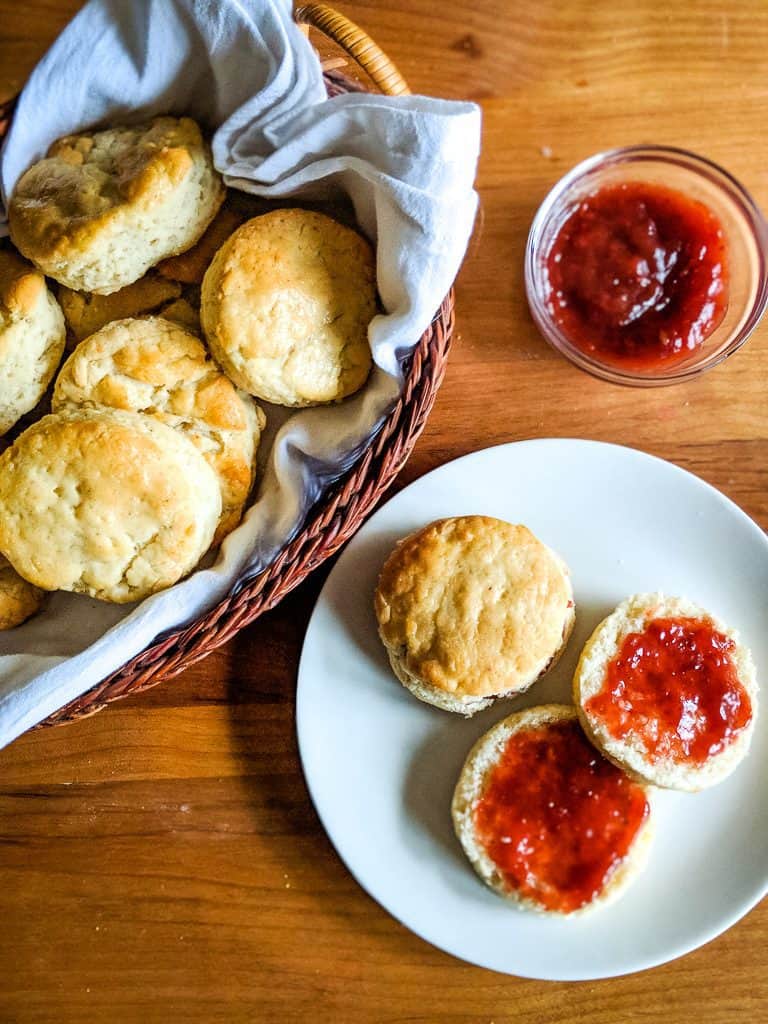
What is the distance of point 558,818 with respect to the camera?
217 cm

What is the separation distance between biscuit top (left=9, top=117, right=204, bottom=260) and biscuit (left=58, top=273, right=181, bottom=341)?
7.5 inches

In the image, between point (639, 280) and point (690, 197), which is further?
point (690, 197)

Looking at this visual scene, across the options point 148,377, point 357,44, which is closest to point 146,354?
point 148,377

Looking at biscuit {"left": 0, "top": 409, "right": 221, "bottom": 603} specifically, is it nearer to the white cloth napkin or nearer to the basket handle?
the white cloth napkin

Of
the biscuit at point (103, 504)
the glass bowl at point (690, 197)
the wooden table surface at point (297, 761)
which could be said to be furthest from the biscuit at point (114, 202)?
the glass bowl at point (690, 197)

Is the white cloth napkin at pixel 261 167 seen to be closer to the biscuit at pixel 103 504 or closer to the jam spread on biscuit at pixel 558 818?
the biscuit at pixel 103 504

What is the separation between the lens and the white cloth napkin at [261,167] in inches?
77.1

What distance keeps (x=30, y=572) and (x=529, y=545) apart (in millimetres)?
1169

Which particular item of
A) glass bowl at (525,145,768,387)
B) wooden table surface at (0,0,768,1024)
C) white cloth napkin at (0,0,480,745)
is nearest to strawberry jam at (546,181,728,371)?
glass bowl at (525,145,768,387)

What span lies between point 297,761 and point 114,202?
1461 millimetres

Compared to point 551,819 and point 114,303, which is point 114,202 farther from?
point 551,819

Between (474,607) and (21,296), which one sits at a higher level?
(21,296)

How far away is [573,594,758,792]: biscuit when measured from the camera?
2.14 meters

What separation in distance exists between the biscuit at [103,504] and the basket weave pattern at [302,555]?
0.47 ft
